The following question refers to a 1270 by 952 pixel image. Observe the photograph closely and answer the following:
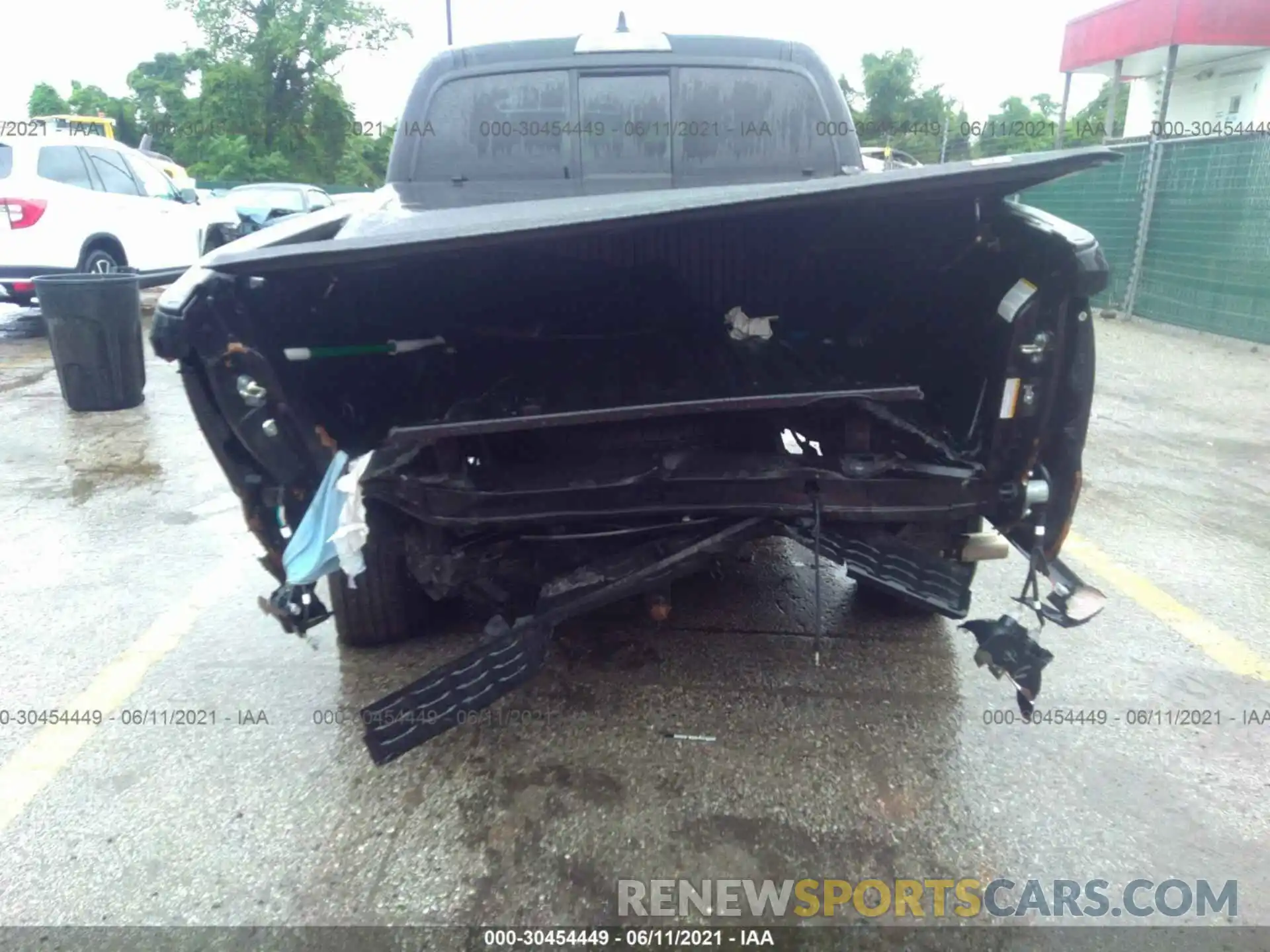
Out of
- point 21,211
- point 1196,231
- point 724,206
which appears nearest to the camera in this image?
point 724,206

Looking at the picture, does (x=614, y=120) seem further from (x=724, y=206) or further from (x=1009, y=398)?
(x=1009, y=398)

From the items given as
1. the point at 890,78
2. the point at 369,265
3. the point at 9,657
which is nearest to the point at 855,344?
the point at 369,265

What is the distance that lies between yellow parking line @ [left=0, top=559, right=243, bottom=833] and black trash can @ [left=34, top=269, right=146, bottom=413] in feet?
11.8

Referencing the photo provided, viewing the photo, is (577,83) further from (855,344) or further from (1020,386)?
(1020,386)

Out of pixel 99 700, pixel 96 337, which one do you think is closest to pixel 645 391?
pixel 99 700

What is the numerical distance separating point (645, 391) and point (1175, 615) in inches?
98.2

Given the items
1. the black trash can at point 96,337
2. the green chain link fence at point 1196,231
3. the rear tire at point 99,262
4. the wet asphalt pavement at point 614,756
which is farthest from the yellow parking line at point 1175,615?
the rear tire at point 99,262

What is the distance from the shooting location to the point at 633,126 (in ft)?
12.8

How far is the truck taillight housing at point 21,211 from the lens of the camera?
30.1ft

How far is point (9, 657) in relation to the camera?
3.45m

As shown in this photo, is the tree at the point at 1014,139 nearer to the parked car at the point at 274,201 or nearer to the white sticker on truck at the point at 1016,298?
the white sticker on truck at the point at 1016,298

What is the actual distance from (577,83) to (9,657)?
326 cm

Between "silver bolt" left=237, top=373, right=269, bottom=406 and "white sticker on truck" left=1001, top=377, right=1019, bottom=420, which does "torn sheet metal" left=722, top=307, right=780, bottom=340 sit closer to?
"white sticker on truck" left=1001, top=377, right=1019, bottom=420

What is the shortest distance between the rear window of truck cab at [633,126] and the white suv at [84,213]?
757 cm
